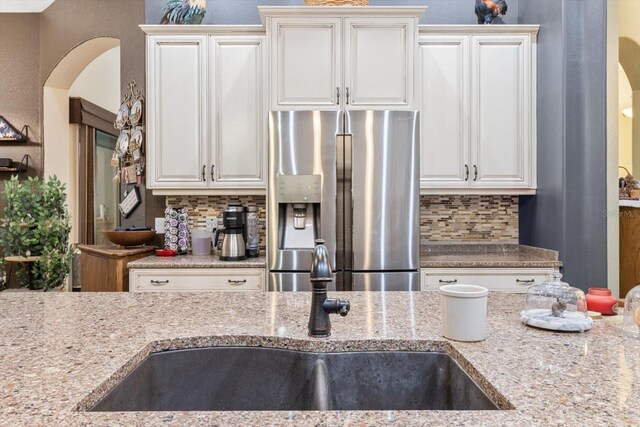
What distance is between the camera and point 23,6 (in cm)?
399

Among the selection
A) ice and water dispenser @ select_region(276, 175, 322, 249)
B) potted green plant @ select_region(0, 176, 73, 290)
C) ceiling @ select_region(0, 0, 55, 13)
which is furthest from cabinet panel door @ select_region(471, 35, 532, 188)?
ceiling @ select_region(0, 0, 55, 13)

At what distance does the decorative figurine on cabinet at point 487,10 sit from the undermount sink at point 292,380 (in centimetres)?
294

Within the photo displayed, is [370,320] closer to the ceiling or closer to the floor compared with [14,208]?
closer to the floor

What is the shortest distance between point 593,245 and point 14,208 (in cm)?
411

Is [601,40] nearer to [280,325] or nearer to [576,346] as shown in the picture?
[576,346]

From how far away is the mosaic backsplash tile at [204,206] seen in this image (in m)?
3.44

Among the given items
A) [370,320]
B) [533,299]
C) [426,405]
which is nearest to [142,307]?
[370,320]

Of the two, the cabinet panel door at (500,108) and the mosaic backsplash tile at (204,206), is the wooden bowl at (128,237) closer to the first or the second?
the mosaic backsplash tile at (204,206)

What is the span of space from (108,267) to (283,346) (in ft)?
7.50

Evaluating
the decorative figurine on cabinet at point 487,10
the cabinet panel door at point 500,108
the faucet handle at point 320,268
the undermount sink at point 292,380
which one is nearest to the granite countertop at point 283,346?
the undermount sink at point 292,380

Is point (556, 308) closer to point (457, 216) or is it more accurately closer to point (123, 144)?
point (457, 216)

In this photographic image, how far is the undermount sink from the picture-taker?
1048mm

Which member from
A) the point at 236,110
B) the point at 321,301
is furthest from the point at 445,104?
the point at 321,301

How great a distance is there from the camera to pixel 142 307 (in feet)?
4.59
